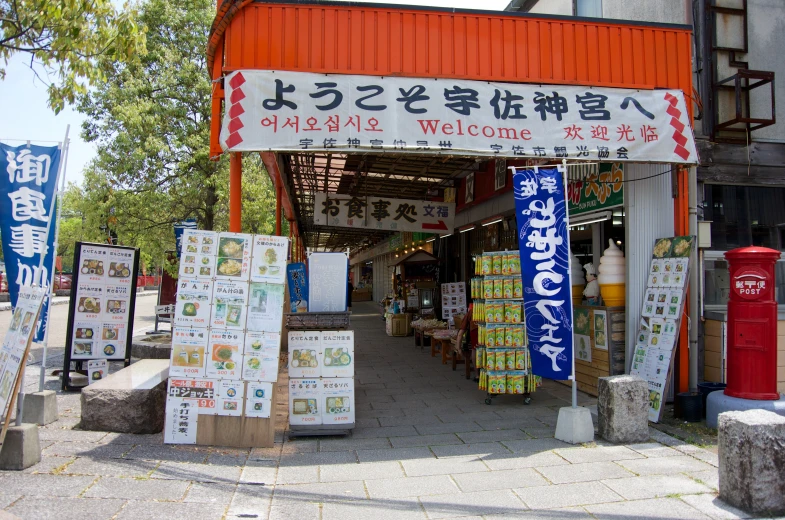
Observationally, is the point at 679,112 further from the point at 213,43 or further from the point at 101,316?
the point at 101,316

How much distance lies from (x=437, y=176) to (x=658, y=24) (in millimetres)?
6411

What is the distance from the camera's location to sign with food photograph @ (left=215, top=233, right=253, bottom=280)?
232 inches

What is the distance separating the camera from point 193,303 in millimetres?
5828

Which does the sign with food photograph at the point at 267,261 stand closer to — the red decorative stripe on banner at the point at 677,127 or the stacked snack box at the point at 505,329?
the stacked snack box at the point at 505,329

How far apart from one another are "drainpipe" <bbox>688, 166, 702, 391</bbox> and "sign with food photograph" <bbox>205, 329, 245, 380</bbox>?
5.89m

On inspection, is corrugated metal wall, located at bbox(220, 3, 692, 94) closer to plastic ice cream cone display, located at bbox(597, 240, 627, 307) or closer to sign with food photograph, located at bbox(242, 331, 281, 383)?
plastic ice cream cone display, located at bbox(597, 240, 627, 307)

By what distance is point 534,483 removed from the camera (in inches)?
190

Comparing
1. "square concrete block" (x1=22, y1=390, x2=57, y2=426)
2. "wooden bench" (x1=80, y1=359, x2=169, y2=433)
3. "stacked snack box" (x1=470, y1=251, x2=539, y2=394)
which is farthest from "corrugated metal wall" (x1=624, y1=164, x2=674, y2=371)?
"square concrete block" (x1=22, y1=390, x2=57, y2=426)

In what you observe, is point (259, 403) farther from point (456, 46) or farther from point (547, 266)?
point (456, 46)

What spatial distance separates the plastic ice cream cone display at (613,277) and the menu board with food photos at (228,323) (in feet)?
15.1

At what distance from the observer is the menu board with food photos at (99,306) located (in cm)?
831

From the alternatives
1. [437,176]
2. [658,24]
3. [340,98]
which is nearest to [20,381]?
[340,98]

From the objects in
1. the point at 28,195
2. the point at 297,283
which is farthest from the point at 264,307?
the point at 297,283

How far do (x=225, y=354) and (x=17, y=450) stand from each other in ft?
6.29
